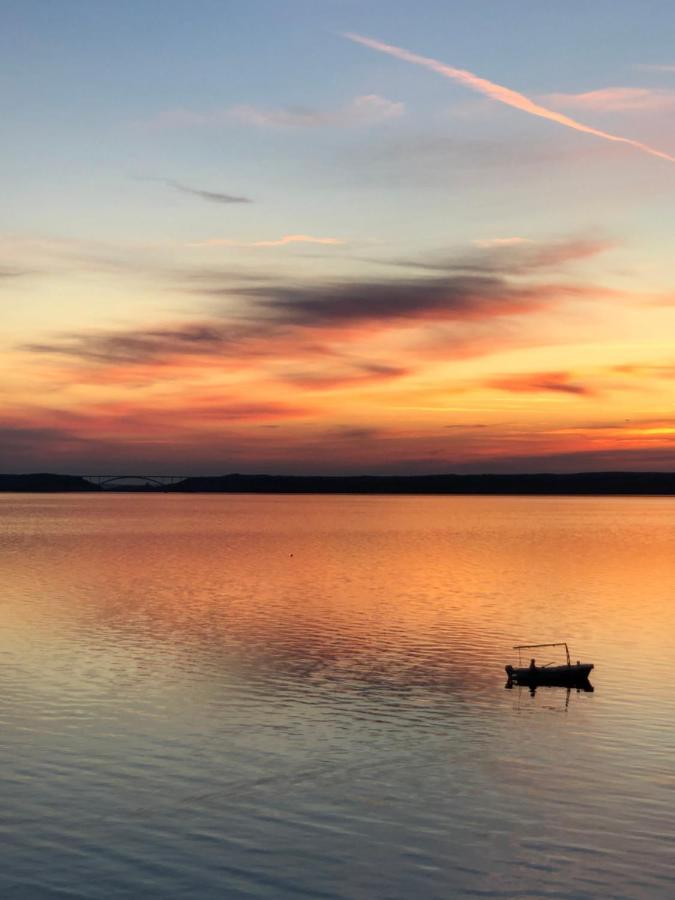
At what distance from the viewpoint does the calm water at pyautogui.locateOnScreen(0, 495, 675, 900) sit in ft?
83.3

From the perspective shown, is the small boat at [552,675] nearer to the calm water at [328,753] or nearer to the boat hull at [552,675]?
the boat hull at [552,675]

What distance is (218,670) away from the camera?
52.5 m

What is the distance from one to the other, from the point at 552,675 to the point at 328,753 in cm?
1790

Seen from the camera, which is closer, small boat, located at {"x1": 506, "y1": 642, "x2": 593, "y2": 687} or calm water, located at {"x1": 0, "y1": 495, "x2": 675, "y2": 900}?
calm water, located at {"x1": 0, "y1": 495, "x2": 675, "y2": 900}

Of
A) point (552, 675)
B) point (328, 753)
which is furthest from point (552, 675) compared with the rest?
point (328, 753)

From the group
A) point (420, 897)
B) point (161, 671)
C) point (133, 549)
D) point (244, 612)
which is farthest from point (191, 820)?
point (133, 549)

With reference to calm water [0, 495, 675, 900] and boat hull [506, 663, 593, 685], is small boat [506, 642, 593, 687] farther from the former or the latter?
calm water [0, 495, 675, 900]

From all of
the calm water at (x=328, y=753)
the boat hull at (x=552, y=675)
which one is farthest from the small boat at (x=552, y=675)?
the calm water at (x=328, y=753)

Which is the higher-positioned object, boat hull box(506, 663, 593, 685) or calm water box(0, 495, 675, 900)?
boat hull box(506, 663, 593, 685)

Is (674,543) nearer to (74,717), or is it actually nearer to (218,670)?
(218,670)

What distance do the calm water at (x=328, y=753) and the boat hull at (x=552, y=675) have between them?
127cm

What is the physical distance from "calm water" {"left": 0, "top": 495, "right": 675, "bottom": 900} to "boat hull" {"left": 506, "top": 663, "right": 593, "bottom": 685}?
127 cm

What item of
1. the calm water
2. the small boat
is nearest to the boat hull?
the small boat

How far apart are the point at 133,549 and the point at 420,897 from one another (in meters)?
134
